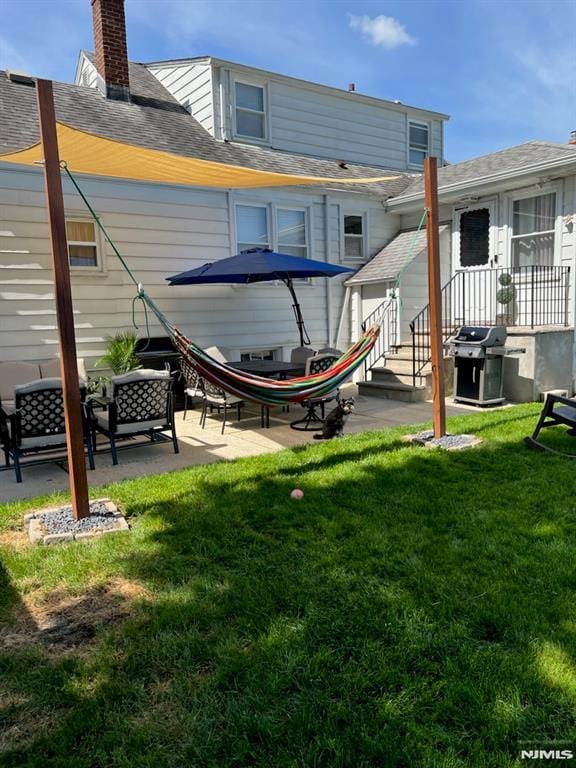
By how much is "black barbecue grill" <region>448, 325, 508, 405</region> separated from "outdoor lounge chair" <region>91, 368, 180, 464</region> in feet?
14.6

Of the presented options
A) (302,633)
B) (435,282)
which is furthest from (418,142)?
(302,633)

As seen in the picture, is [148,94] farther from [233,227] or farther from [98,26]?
[233,227]

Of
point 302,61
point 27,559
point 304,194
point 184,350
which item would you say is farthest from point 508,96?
point 27,559

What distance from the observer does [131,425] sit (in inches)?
217

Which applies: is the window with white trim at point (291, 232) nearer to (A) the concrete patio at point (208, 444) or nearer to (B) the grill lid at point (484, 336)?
(A) the concrete patio at point (208, 444)

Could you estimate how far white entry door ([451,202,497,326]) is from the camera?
976 centimetres

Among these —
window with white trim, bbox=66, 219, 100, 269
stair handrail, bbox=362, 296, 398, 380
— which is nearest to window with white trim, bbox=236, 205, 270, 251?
stair handrail, bbox=362, 296, 398, 380

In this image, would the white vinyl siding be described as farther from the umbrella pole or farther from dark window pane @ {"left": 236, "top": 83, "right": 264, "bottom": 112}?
the umbrella pole

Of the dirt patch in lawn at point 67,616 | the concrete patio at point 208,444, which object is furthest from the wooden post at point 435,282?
the dirt patch in lawn at point 67,616

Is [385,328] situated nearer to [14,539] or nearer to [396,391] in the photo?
[396,391]

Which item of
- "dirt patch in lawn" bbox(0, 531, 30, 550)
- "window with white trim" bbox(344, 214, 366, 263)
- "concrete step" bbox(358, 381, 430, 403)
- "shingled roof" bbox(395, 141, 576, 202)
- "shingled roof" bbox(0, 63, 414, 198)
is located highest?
"shingled roof" bbox(0, 63, 414, 198)

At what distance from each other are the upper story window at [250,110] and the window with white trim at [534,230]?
525cm

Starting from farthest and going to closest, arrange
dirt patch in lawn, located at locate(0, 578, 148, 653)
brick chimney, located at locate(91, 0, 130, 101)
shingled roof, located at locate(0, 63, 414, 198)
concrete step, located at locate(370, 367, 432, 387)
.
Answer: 1. brick chimney, located at locate(91, 0, 130, 101)
2. concrete step, located at locate(370, 367, 432, 387)
3. shingled roof, located at locate(0, 63, 414, 198)
4. dirt patch in lawn, located at locate(0, 578, 148, 653)

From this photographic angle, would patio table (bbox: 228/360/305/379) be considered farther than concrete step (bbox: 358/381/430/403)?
No
